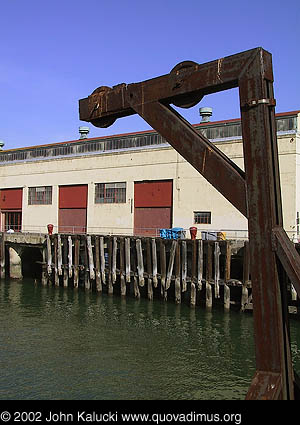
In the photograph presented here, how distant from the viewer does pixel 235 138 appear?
1083 inches

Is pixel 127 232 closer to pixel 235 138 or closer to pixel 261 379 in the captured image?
pixel 235 138

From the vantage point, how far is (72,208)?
3644cm

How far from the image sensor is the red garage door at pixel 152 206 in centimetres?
3098

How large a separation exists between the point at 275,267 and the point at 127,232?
29.4m

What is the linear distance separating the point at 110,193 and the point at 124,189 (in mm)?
1429

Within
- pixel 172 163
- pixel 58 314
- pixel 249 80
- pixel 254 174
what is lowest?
pixel 58 314

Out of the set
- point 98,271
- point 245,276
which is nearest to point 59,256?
point 98,271

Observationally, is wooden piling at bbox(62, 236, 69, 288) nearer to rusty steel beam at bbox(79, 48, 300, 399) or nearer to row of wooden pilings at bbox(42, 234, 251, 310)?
row of wooden pilings at bbox(42, 234, 251, 310)

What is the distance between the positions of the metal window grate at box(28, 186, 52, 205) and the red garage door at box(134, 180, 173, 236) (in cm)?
953

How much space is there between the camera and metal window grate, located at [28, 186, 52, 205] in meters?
38.4

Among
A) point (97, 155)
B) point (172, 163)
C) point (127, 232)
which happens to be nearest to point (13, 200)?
point (97, 155)

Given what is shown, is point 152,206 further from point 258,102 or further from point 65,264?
point 258,102

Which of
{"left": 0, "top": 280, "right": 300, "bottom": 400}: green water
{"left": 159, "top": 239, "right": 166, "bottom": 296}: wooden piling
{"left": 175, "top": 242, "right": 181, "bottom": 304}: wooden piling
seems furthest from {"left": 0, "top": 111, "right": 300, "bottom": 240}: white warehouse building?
{"left": 0, "top": 280, "right": 300, "bottom": 400}: green water

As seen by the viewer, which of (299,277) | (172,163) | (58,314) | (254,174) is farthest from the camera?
(172,163)
